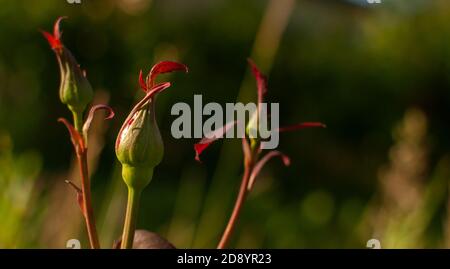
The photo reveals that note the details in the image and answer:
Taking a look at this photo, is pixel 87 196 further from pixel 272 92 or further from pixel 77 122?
pixel 272 92

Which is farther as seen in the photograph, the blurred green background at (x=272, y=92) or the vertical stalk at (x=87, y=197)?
the blurred green background at (x=272, y=92)

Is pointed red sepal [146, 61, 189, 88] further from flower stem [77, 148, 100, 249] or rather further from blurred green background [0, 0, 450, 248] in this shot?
blurred green background [0, 0, 450, 248]

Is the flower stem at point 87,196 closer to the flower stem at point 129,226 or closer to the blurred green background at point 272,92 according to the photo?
the flower stem at point 129,226

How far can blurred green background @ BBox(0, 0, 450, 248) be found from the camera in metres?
2.37

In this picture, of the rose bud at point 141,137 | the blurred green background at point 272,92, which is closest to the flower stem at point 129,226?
the rose bud at point 141,137

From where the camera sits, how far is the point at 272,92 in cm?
289

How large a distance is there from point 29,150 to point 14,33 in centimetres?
48

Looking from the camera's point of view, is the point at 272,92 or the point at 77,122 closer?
the point at 77,122

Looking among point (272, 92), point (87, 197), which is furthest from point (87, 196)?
point (272, 92)

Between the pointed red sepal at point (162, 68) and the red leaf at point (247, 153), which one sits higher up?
the pointed red sepal at point (162, 68)

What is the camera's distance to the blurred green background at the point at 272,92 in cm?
237

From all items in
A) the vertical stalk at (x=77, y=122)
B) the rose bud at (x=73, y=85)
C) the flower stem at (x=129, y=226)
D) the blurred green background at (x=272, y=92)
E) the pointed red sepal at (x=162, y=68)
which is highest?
the blurred green background at (x=272, y=92)

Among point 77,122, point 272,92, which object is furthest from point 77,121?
point 272,92

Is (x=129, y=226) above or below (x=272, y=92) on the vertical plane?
below
